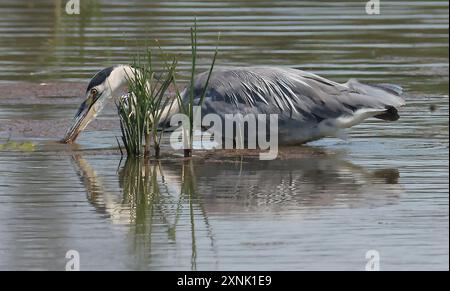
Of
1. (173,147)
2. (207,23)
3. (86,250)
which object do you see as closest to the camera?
(86,250)

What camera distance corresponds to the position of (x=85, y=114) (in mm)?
11172

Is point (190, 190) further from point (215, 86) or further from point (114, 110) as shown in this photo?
point (114, 110)

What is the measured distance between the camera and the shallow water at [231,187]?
7258mm

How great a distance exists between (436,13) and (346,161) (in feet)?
35.8

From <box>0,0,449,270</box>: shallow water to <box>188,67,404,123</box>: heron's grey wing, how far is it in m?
0.32

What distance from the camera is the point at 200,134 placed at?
11.3 meters

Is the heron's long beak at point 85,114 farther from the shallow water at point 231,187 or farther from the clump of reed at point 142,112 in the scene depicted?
the clump of reed at point 142,112

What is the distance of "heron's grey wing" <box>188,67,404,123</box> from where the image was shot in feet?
35.3

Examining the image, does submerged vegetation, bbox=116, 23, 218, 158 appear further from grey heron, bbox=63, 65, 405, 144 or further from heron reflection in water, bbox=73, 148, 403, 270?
grey heron, bbox=63, 65, 405, 144

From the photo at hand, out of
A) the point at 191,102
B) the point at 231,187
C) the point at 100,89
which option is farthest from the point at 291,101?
the point at 231,187

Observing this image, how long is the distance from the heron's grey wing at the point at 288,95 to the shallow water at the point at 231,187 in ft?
1.03

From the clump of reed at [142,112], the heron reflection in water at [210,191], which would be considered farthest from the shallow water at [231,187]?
the clump of reed at [142,112]

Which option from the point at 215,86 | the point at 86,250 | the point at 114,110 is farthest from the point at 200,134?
the point at 86,250

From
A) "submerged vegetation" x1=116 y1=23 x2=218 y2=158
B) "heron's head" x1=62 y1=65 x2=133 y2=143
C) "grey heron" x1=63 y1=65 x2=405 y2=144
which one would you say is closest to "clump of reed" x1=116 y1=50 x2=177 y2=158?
"submerged vegetation" x1=116 y1=23 x2=218 y2=158
